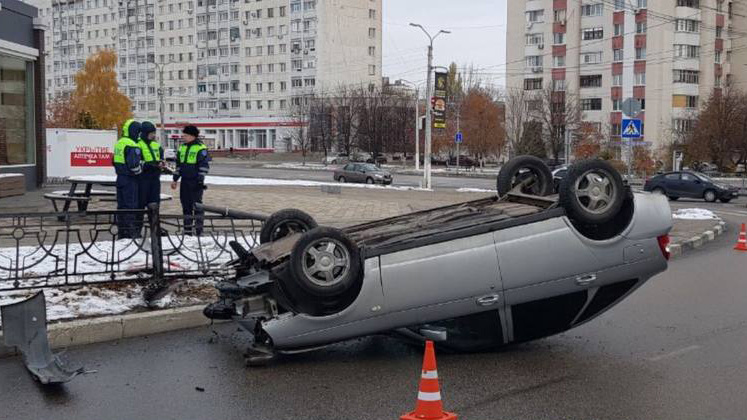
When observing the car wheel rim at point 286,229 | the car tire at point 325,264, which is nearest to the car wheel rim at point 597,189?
the car tire at point 325,264

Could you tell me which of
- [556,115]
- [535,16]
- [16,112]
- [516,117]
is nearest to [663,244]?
[16,112]

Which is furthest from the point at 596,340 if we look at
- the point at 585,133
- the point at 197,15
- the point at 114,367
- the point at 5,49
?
the point at 197,15

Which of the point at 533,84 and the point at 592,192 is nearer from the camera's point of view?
the point at 592,192

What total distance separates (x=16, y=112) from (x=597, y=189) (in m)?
20.1

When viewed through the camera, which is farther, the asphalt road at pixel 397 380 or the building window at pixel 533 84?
the building window at pixel 533 84

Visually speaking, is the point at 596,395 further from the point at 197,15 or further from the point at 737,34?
the point at 197,15

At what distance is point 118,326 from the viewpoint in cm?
704

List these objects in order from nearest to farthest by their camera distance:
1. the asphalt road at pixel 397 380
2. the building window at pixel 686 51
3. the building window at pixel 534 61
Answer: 1. the asphalt road at pixel 397 380
2. the building window at pixel 686 51
3. the building window at pixel 534 61

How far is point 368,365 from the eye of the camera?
624 centimetres

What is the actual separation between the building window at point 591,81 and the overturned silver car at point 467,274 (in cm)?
7355

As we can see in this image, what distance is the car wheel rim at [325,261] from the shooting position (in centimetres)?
583

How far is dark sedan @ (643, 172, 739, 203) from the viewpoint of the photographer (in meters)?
33.1

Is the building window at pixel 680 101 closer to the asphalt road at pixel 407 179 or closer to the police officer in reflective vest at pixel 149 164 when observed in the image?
the asphalt road at pixel 407 179

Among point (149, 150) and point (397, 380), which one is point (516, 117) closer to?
point (149, 150)
